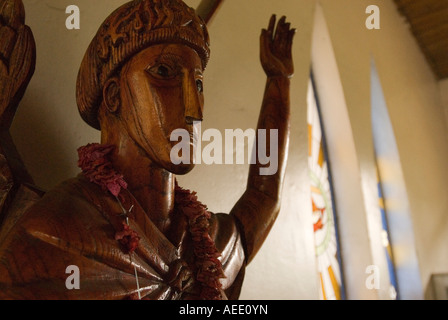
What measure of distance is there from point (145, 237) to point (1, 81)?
1.22 feet

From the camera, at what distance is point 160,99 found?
86cm

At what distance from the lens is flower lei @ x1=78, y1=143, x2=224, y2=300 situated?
823 mm

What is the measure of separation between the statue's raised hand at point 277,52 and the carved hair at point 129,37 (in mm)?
288

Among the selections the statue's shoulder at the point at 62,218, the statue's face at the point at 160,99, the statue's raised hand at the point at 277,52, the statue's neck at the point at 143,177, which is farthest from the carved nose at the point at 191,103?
the statue's raised hand at the point at 277,52

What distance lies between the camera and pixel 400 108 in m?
3.42

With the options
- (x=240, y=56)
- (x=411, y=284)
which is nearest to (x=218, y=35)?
(x=240, y=56)

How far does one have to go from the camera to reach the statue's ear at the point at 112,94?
896 mm

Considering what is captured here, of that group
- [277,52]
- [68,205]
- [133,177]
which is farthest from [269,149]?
[68,205]

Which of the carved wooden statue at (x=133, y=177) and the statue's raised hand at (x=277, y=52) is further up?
the statue's raised hand at (x=277, y=52)

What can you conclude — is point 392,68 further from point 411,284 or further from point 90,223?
point 90,223

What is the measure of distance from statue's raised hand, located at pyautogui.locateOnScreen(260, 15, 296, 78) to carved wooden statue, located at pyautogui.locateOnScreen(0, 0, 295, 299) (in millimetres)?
262

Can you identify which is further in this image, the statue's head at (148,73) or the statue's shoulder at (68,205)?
the statue's head at (148,73)

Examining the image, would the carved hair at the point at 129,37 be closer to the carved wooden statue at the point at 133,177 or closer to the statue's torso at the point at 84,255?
the carved wooden statue at the point at 133,177
